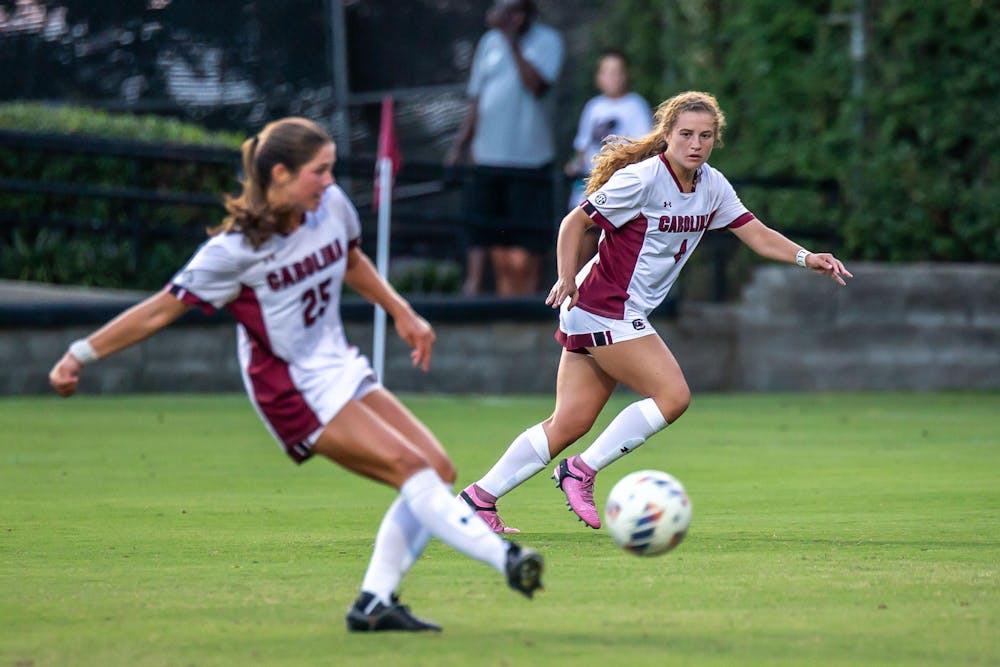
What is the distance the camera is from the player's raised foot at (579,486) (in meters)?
8.10

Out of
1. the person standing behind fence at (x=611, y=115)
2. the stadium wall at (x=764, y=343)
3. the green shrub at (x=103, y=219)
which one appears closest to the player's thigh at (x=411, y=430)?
the person standing behind fence at (x=611, y=115)

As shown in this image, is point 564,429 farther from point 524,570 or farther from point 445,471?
point 524,570

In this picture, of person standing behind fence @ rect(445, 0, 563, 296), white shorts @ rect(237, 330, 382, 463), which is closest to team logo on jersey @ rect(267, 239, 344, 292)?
white shorts @ rect(237, 330, 382, 463)

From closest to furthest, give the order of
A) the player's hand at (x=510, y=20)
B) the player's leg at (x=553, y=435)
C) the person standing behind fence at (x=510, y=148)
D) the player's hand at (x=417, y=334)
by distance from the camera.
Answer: the player's hand at (x=417, y=334), the player's leg at (x=553, y=435), the player's hand at (x=510, y=20), the person standing behind fence at (x=510, y=148)

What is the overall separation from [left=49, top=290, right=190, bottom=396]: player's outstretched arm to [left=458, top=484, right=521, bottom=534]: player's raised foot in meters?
2.62

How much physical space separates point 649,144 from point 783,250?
0.79 metres

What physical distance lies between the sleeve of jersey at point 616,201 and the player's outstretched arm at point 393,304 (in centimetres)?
235

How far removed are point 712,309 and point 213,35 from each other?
20.4 feet

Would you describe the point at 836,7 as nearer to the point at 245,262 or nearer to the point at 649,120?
the point at 649,120

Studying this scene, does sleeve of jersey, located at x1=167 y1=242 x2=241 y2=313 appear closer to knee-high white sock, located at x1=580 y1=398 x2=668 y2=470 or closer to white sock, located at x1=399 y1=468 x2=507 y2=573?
white sock, located at x1=399 y1=468 x2=507 y2=573

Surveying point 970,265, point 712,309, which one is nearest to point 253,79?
point 712,309

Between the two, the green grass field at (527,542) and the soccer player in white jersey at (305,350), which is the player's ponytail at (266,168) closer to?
the soccer player in white jersey at (305,350)

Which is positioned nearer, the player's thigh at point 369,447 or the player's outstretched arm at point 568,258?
the player's thigh at point 369,447

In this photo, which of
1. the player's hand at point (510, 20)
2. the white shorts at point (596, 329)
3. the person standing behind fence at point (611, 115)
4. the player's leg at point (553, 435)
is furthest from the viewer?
the player's hand at point (510, 20)
